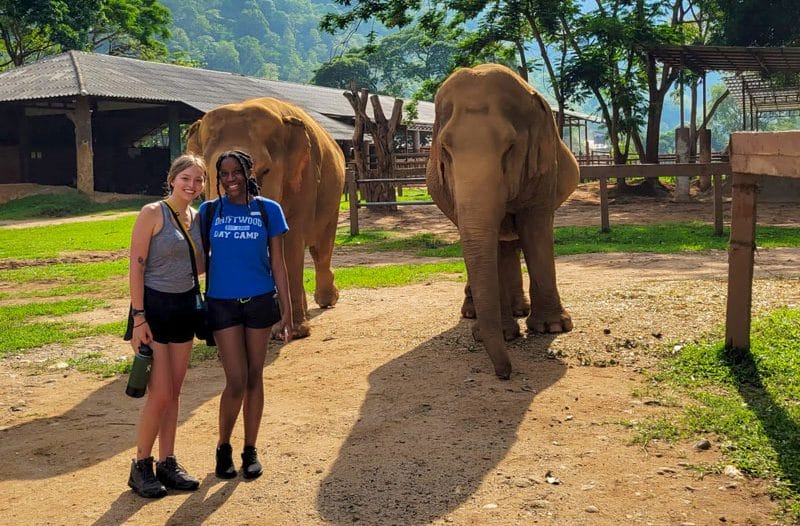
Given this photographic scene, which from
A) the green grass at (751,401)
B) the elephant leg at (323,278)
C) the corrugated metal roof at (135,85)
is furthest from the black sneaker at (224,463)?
the corrugated metal roof at (135,85)

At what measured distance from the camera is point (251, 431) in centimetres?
458

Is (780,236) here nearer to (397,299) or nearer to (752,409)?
(397,299)

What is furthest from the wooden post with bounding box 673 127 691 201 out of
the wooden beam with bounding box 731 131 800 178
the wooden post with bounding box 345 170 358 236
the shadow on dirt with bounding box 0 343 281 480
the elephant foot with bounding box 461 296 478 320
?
the shadow on dirt with bounding box 0 343 281 480

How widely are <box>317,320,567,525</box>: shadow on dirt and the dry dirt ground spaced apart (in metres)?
0.02

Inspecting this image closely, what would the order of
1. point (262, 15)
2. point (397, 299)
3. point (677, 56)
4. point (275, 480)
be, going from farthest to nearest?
point (262, 15) < point (677, 56) < point (397, 299) < point (275, 480)

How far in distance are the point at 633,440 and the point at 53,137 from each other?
32357 millimetres

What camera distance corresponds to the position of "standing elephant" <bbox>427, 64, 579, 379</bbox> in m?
6.00

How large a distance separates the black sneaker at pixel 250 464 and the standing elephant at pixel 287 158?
9.00 ft

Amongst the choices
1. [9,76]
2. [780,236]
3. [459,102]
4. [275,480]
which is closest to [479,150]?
[459,102]

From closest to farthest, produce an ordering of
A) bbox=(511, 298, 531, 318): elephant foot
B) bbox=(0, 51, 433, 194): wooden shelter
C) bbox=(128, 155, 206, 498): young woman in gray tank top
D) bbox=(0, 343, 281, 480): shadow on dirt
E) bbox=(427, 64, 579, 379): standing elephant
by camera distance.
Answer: bbox=(128, 155, 206, 498): young woman in gray tank top, bbox=(0, 343, 281, 480): shadow on dirt, bbox=(427, 64, 579, 379): standing elephant, bbox=(511, 298, 531, 318): elephant foot, bbox=(0, 51, 433, 194): wooden shelter

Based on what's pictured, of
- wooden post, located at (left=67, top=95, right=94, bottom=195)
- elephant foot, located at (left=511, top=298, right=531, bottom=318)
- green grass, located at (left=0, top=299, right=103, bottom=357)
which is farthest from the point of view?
wooden post, located at (left=67, top=95, right=94, bottom=195)

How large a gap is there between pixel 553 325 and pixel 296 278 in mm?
2539

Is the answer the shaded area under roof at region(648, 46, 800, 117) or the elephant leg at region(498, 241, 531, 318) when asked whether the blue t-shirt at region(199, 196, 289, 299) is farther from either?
the shaded area under roof at region(648, 46, 800, 117)

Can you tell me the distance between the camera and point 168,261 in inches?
172
